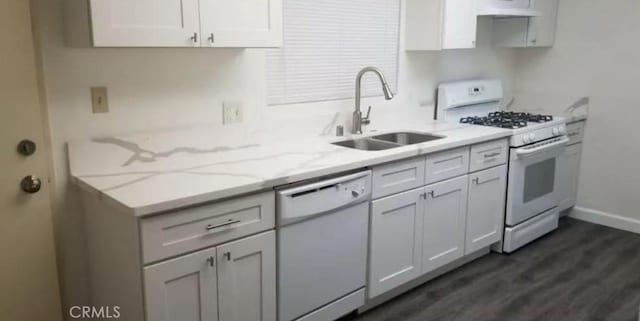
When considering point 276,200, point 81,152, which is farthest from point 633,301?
point 81,152

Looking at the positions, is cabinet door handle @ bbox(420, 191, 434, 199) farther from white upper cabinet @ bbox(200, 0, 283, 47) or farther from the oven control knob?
the oven control knob

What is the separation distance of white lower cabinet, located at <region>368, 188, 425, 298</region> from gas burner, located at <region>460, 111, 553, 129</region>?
109 cm

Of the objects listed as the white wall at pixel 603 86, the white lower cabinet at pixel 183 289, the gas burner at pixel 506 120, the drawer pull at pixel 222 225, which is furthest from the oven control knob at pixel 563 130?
the white lower cabinet at pixel 183 289

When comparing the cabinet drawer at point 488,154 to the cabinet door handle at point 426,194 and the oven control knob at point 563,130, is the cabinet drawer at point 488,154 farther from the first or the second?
the oven control knob at point 563,130

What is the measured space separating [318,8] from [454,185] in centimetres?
134

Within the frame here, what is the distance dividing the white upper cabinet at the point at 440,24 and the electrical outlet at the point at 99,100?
211 centimetres

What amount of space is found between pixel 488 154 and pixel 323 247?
1.49 m

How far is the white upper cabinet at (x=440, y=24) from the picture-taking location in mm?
3428

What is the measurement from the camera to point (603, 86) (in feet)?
13.6

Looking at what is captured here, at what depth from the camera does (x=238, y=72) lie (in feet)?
8.96

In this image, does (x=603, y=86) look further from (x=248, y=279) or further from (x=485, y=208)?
(x=248, y=279)

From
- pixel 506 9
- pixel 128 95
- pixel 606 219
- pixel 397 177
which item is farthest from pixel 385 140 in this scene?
pixel 606 219

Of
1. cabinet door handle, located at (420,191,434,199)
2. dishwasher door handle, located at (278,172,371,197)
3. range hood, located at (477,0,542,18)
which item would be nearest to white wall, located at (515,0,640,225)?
range hood, located at (477,0,542,18)

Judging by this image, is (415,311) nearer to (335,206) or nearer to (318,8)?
(335,206)
